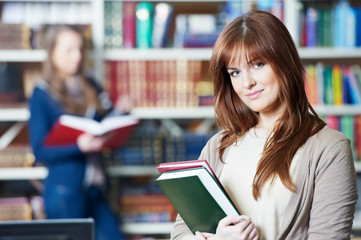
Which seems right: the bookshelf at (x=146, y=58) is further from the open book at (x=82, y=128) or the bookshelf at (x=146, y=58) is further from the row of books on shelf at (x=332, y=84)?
the open book at (x=82, y=128)

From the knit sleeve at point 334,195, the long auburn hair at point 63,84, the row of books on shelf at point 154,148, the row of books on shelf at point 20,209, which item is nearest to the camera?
the knit sleeve at point 334,195

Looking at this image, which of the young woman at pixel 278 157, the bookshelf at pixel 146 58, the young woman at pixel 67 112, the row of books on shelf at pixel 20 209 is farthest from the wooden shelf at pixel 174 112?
the young woman at pixel 278 157

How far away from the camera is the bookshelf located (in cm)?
294

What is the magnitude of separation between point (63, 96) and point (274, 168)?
1880mm

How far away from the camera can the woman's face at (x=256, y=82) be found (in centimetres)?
109

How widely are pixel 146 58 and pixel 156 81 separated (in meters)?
0.15

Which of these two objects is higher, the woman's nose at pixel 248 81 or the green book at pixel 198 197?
the woman's nose at pixel 248 81

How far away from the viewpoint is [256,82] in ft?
3.60

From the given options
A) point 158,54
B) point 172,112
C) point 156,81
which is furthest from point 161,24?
point 172,112

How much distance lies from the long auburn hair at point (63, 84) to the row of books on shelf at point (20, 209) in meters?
0.65

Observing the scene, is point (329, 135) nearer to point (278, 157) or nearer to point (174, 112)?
point (278, 157)

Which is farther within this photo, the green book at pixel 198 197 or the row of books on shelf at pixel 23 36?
the row of books on shelf at pixel 23 36

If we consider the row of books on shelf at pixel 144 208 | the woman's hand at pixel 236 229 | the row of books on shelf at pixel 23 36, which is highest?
the row of books on shelf at pixel 23 36

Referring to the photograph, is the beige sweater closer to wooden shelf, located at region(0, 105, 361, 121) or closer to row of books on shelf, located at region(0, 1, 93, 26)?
wooden shelf, located at region(0, 105, 361, 121)
